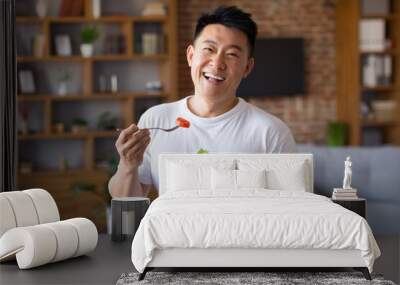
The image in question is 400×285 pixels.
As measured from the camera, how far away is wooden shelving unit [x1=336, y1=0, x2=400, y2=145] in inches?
347

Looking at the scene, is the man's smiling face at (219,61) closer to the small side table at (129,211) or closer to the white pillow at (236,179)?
the white pillow at (236,179)

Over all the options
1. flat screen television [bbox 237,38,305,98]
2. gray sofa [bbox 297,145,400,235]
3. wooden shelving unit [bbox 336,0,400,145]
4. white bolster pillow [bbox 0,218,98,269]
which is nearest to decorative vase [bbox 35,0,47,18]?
flat screen television [bbox 237,38,305,98]

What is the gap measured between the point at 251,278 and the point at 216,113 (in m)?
1.08

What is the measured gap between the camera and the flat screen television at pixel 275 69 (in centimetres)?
899

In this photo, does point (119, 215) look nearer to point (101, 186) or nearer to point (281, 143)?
point (281, 143)

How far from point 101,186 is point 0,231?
16.4ft

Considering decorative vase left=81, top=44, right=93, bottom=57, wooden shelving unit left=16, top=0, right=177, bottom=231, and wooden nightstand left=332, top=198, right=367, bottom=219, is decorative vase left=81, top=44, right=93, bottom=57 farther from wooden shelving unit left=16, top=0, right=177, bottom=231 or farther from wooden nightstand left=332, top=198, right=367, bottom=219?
wooden nightstand left=332, top=198, right=367, bottom=219

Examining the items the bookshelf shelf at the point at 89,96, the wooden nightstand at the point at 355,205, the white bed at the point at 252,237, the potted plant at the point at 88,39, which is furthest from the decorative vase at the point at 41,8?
the white bed at the point at 252,237

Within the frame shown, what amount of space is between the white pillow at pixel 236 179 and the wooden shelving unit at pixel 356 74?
5574 mm

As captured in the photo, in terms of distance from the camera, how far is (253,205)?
286 centimetres

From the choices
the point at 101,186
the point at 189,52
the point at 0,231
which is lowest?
the point at 101,186

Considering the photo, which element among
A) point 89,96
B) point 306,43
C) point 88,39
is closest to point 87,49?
point 88,39

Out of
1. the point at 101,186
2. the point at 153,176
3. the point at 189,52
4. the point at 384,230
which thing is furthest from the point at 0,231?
the point at 101,186

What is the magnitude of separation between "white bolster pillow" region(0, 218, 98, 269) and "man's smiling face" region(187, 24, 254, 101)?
37.3 inches
